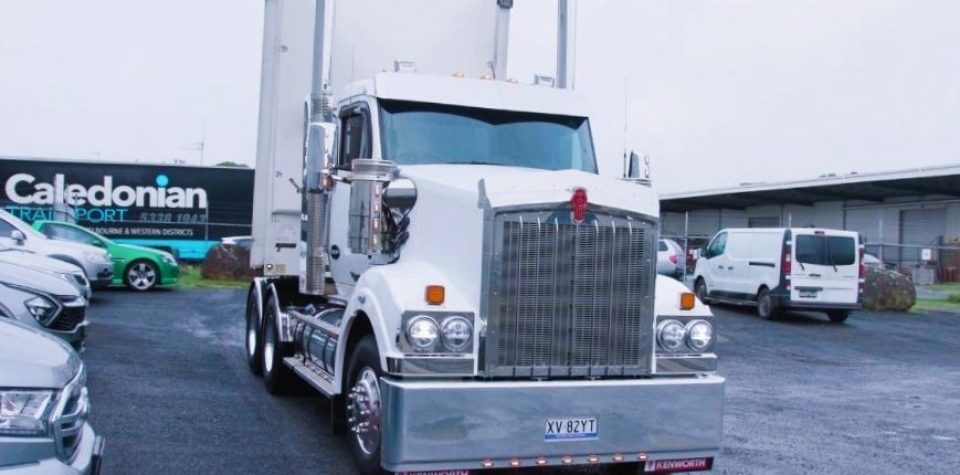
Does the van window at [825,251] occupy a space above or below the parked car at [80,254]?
above

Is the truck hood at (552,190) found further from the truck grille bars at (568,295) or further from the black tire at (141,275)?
the black tire at (141,275)

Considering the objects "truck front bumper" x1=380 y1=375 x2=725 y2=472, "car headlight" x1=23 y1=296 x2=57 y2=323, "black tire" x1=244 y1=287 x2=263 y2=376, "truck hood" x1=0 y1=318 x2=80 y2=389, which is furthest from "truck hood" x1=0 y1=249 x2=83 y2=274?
"truck front bumper" x1=380 y1=375 x2=725 y2=472

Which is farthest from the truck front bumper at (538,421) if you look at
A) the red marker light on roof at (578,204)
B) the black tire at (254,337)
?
the black tire at (254,337)

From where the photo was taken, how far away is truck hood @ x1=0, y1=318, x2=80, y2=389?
13.7 ft

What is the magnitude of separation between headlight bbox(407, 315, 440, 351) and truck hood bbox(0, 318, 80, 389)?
1.84 meters

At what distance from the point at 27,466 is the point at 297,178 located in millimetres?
6128

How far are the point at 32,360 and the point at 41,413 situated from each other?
0.34 m

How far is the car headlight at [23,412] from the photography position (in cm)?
404

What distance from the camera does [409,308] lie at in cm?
587

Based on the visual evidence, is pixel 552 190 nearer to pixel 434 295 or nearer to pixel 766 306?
pixel 434 295

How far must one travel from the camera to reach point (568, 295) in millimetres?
6129

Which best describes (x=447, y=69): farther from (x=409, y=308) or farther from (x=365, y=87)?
(x=409, y=308)

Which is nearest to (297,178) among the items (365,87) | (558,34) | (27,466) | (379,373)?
(365,87)

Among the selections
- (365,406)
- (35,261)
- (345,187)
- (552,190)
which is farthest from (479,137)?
(35,261)
